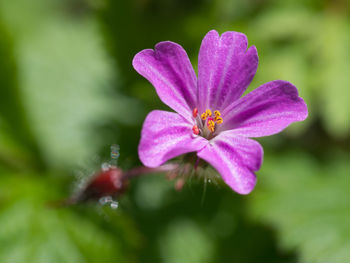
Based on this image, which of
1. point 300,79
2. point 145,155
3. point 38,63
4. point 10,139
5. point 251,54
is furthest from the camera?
point 38,63

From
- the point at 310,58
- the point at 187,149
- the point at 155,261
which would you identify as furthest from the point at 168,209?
the point at 187,149

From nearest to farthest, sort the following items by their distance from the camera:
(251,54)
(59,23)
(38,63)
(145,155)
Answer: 1. (145,155)
2. (251,54)
3. (38,63)
4. (59,23)

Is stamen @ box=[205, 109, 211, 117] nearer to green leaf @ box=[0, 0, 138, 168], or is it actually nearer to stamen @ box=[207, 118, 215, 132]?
stamen @ box=[207, 118, 215, 132]

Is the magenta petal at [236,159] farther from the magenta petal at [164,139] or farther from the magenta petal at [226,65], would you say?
the magenta petal at [226,65]

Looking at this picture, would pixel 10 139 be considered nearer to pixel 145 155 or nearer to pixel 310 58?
pixel 145 155

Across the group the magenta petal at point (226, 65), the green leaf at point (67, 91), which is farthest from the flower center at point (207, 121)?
the green leaf at point (67, 91)

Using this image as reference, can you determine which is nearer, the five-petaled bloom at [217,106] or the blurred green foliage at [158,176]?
the five-petaled bloom at [217,106]

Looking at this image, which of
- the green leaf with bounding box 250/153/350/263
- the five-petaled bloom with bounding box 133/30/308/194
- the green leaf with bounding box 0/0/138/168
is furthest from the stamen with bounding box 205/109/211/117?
the green leaf with bounding box 0/0/138/168

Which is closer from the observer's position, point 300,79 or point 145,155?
point 145,155

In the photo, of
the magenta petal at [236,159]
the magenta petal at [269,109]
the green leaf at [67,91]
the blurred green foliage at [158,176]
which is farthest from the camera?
the green leaf at [67,91]
